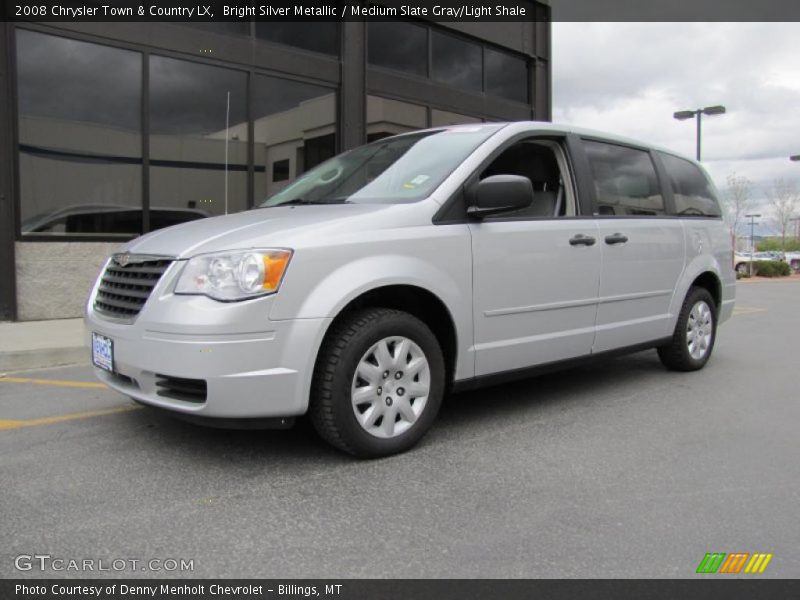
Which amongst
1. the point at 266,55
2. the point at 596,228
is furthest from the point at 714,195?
the point at 266,55

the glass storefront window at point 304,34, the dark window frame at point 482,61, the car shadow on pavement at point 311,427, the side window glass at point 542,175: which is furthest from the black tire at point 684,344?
the dark window frame at point 482,61

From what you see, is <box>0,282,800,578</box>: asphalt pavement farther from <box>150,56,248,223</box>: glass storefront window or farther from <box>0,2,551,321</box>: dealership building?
<box>150,56,248,223</box>: glass storefront window

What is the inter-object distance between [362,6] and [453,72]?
2.68m

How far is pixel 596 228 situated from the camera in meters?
4.45

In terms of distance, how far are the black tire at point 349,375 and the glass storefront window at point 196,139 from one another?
6.89m

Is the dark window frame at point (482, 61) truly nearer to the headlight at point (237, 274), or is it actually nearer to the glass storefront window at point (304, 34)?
the glass storefront window at point (304, 34)

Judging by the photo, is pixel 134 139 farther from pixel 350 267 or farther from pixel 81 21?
pixel 350 267

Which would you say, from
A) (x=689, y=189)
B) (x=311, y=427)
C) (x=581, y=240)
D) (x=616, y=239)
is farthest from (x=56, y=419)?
(x=689, y=189)

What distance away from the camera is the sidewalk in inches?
239

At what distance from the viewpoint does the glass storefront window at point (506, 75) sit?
47.2 feet

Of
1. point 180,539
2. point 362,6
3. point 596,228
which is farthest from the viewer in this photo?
point 362,6

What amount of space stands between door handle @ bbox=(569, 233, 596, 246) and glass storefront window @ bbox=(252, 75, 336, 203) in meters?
6.87

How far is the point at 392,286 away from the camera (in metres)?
3.40

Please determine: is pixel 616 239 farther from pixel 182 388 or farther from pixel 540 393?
pixel 182 388
